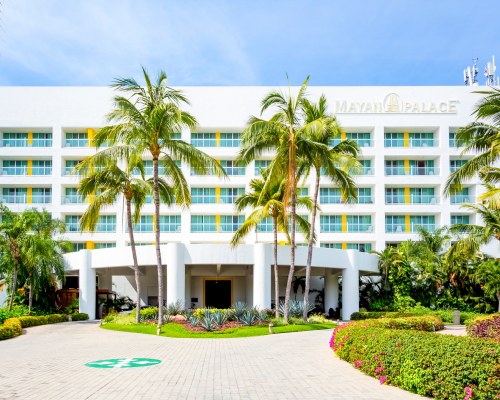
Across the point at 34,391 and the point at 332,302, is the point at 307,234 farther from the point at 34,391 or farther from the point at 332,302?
the point at 34,391

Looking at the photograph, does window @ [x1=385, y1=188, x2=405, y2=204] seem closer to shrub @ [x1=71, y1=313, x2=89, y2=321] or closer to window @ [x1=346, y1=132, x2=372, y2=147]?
window @ [x1=346, y1=132, x2=372, y2=147]

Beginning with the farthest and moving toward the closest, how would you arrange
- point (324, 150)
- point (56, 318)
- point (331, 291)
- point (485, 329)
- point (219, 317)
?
point (331, 291)
point (56, 318)
point (324, 150)
point (219, 317)
point (485, 329)

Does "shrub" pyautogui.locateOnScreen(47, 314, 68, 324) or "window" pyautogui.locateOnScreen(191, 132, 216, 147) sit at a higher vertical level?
"window" pyautogui.locateOnScreen(191, 132, 216, 147)

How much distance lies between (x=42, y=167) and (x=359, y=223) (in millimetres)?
26880

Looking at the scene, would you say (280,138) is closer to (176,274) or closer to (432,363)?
(176,274)

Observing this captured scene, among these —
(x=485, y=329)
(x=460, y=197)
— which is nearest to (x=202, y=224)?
(x=460, y=197)

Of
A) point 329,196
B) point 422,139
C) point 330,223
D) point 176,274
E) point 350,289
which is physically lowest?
point 350,289

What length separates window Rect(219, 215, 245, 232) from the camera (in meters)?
49.0

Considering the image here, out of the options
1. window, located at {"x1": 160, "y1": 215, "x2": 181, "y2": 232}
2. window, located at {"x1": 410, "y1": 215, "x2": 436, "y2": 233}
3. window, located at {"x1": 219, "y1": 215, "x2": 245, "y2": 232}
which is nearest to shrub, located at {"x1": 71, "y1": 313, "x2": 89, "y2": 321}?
window, located at {"x1": 160, "y1": 215, "x2": 181, "y2": 232}

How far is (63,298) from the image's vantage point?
133 ft

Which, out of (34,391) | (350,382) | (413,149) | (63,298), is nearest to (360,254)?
(413,149)

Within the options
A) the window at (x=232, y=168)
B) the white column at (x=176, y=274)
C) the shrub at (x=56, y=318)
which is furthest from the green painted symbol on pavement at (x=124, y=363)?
the window at (x=232, y=168)

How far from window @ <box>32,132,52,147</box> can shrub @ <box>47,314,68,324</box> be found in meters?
19.8

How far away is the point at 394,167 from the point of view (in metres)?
50.2
